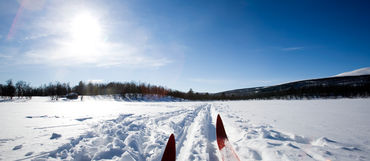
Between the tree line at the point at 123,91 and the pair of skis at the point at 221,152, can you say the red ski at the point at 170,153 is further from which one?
the tree line at the point at 123,91

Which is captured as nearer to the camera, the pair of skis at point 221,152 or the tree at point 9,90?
the pair of skis at point 221,152

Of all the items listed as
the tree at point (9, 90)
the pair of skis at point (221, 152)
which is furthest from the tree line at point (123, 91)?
the pair of skis at point (221, 152)

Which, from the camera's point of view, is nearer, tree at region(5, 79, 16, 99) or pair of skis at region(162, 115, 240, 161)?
pair of skis at region(162, 115, 240, 161)

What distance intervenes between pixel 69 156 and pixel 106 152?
0.75m

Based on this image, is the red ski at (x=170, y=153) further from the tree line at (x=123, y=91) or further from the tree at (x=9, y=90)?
the tree at (x=9, y=90)

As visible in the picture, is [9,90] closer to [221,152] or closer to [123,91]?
[123,91]

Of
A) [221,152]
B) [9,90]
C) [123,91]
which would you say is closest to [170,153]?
[221,152]

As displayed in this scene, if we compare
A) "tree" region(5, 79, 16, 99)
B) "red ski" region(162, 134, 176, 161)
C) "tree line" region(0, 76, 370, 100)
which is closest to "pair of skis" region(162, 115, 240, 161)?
"red ski" region(162, 134, 176, 161)

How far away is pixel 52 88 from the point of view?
5784 cm

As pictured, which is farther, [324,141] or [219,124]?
[219,124]

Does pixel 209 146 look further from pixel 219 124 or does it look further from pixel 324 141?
pixel 324 141

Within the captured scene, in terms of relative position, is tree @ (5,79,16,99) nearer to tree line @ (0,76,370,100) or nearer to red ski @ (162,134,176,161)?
tree line @ (0,76,370,100)

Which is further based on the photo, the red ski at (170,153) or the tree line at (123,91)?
the tree line at (123,91)

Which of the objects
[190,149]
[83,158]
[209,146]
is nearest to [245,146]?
[209,146]
